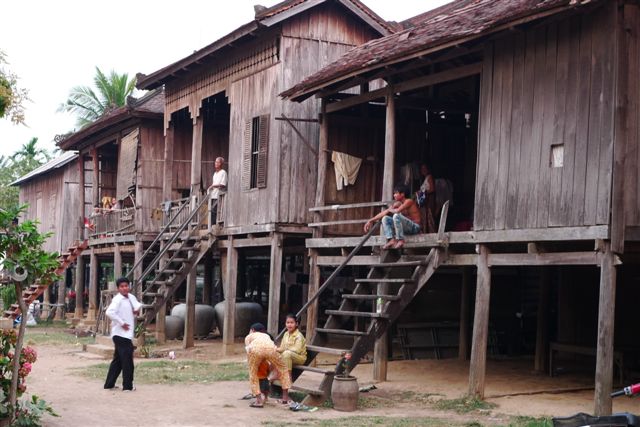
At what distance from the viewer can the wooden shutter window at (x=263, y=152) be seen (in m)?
18.9

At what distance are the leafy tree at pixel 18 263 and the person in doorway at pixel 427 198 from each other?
706 cm

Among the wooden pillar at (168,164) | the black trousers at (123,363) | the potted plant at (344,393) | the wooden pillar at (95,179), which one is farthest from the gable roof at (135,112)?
the potted plant at (344,393)

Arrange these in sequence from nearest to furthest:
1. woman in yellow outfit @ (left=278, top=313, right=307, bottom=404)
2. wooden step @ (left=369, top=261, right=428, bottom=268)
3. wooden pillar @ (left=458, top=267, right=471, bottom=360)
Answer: woman in yellow outfit @ (left=278, top=313, right=307, bottom=404) < wooden step @ (left=369, top=261, right=428, bottom=268) < wooden pillar @ (left=458, top=267, right=471, bottom=360)

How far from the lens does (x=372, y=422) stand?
11492 mm

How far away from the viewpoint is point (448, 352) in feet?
63.6

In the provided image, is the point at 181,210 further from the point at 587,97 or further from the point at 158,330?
the point at 587,97

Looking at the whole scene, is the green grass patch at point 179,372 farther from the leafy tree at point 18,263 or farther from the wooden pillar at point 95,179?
the wooden pillar at point 95,179

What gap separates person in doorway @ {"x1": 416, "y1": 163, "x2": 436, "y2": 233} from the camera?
15617 mm

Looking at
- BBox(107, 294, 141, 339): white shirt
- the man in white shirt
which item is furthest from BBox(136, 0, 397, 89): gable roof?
BBox(107, 294, 141, 339): white shirt

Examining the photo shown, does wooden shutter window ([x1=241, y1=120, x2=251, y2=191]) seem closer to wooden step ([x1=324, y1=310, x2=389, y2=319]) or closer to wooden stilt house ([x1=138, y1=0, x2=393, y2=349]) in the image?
wooden stilt house ([x1=138, y1=0, x2=393, y2=349])

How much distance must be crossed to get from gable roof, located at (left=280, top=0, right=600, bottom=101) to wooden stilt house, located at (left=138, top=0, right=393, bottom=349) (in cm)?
164

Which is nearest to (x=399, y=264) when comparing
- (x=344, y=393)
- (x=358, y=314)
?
(x=358, y=314)

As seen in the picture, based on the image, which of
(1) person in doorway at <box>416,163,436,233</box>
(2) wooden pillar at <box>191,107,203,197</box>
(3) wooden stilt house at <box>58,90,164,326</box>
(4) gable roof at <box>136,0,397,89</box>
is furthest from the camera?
(3) wooden stilt house at <box>58,90,164,326</box>

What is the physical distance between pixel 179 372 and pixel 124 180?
35.8 ft
